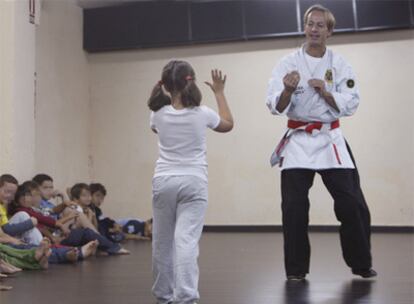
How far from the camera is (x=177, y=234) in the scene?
2.95m

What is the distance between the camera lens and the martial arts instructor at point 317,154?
388 cm

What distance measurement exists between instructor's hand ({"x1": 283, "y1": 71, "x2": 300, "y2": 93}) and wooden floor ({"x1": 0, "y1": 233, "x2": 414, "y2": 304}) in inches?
39.1

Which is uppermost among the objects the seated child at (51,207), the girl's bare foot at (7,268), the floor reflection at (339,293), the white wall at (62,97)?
the white wall at (62,97)

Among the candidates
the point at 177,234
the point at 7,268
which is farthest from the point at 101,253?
the point at 177,234

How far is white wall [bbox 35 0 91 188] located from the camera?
27.6 ft

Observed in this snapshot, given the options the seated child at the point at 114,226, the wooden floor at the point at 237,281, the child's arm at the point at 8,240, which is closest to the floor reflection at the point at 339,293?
the wooden floor at the point at 237,281

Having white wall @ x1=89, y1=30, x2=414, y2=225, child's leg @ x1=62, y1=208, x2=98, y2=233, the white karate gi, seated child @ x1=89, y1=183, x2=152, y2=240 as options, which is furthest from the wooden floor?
white wall @ x1=89, y1=30, x2=414, y2=225

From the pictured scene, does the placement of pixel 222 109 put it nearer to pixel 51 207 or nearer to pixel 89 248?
pixel 89 248

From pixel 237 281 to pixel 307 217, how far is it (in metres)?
0.52

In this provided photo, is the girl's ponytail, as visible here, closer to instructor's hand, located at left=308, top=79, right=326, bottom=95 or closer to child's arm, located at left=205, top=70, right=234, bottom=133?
child's arm, located at left=205, top=70, right=234, bottom=133

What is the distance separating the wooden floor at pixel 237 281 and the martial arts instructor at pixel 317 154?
19 centimetres

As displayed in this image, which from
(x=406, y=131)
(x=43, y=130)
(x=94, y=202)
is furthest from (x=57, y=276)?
(x=406, y=131)

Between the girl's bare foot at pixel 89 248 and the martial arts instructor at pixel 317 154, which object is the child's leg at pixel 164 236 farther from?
the girl's bare foot at pixel 89 248

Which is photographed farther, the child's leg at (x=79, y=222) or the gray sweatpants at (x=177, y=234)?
the child's leg at (x=79, y=222)
